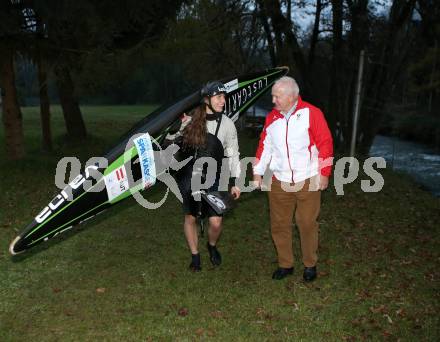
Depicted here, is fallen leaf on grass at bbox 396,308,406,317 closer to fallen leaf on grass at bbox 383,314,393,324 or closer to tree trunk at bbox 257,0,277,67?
fallen leaf on grass at bbox 383,314,393,324

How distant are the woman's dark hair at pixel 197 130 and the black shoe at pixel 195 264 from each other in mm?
1395

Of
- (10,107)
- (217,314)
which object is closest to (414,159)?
(10,107)

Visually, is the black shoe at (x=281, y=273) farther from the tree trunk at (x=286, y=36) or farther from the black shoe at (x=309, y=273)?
the tree trunk at (x=286, y=36)

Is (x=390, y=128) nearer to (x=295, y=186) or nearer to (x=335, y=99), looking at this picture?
(x=335, y=99)

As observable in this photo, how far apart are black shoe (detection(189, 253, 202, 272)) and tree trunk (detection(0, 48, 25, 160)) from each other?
7.43m

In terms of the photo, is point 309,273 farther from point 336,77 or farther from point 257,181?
point 336,77

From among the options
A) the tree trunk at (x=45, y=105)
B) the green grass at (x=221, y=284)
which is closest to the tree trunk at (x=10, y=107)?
the tree trunk at (x=45, y=105)

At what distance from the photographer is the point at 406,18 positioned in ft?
47.8

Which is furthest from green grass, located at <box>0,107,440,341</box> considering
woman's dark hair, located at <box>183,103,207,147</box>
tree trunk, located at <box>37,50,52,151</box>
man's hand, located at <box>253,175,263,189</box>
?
tree trunk, located at <box>37,50,52,151</box>

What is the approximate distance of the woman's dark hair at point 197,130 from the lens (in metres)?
4.79

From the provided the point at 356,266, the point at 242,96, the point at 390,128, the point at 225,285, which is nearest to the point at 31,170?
the point at 242,96

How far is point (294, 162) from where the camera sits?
4.62 metres

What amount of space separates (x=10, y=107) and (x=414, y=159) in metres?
16.0

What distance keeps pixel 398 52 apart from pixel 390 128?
54.4 ft
